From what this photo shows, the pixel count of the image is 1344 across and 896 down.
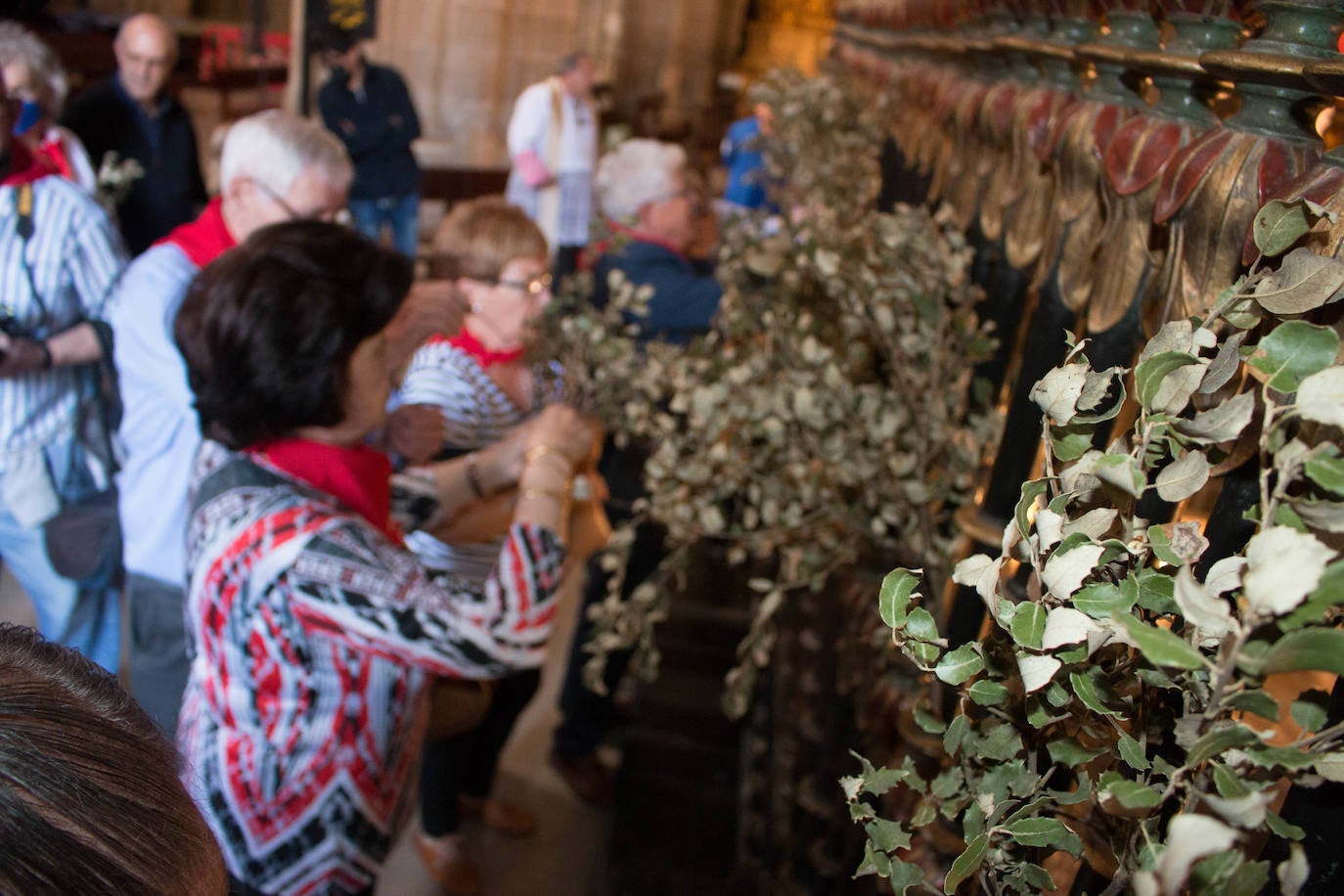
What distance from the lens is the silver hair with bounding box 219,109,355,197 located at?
252 centimetres

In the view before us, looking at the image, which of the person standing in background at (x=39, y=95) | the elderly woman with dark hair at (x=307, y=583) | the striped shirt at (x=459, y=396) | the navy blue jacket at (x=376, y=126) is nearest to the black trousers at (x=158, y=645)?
the striped shirt at (x=459, y=396)

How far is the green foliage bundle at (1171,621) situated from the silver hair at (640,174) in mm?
3170

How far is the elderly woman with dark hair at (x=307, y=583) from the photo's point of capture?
5.68ft

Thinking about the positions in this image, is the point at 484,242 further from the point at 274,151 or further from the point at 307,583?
the point at 307,583

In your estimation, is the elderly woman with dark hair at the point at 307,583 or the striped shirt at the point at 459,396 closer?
the elderly woman with dark hair at the point at 307,583

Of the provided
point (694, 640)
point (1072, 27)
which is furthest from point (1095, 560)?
point (694, 640)

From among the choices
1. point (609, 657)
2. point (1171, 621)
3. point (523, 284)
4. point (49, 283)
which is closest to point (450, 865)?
point (609, 657)

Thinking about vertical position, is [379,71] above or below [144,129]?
above

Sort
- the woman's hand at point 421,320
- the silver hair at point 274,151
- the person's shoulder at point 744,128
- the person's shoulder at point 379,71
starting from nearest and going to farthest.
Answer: the woman's hand at point 421,320 < the silver hair at point 274,151 < the person's shoulder at point 379,71 < the person's shoulder at point 744,128

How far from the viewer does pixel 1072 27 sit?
3.92 ft

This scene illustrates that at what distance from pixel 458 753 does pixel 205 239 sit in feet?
5.15

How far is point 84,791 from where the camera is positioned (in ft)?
2.36

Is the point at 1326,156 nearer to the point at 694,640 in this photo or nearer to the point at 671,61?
the point at 694,640

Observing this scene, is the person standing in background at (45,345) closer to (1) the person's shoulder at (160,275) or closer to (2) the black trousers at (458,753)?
(1) the person's shoulder at (160,275)
